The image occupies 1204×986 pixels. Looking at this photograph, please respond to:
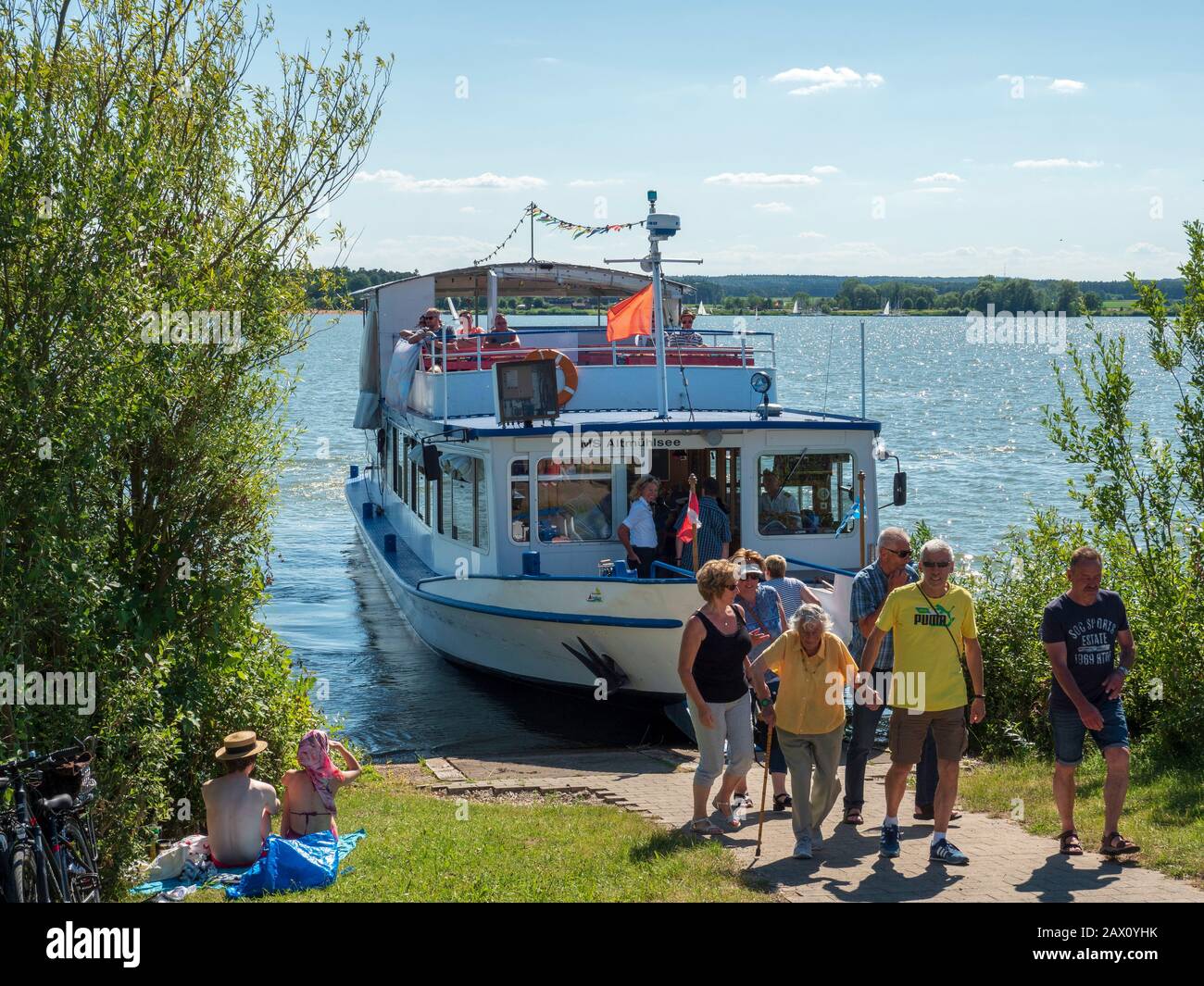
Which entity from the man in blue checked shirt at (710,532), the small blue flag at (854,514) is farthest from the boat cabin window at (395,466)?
the small blue flag at (854,514)

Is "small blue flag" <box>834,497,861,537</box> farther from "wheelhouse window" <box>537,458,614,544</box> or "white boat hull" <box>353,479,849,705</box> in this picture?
"wheelhouse window" <box>537,458,614,544</box>

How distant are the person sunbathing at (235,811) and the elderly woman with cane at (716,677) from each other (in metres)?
2.66

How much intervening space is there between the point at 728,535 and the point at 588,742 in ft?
8.97

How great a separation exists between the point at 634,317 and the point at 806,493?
113 inches

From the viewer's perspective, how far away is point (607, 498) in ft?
50.0

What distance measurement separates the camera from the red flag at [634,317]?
15695mm

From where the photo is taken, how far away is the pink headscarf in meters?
8.09

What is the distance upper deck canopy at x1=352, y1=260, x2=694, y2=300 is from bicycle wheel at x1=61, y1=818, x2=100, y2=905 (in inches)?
582

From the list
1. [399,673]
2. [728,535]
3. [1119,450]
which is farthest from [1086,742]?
[399,673]

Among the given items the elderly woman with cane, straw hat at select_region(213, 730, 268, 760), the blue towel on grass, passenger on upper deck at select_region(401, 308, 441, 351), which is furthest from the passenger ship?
the blue towel on grass

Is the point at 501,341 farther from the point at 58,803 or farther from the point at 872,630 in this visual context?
the point at 58,803

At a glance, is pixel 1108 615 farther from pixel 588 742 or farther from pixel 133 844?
pixel 588 742

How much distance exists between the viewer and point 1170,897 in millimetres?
6941

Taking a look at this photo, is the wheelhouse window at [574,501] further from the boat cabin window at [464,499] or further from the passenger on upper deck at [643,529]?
the passenger on upper deck at [643,529]
